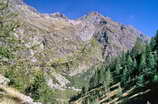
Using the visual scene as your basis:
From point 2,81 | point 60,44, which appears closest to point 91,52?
point 60,44

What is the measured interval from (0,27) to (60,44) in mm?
2862

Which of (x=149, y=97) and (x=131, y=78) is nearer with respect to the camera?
(x=149, y=97)

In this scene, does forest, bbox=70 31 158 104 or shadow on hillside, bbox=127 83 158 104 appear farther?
forest, bbox=70 31 158 104

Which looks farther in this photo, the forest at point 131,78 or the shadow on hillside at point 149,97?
the forest at point 131,78

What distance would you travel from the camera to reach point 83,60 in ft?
37.5

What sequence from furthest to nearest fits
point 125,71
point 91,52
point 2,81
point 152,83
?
point 125,71, point 152,83, point 2,81, point 91,52

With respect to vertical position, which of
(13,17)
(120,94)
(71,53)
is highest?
(13,17)

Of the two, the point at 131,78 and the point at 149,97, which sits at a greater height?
the point at 131,78

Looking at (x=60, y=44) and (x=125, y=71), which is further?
(x=125, y=71)

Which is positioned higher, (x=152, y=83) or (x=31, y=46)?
(x=31, y=46)

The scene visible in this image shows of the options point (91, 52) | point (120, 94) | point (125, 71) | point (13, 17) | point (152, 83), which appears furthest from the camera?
point (125, 71)

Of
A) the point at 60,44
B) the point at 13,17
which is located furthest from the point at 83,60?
the point at 13,17

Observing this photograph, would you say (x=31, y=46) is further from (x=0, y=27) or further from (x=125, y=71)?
(x=125, y=71)

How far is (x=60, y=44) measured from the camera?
Result: 40.1 feet
